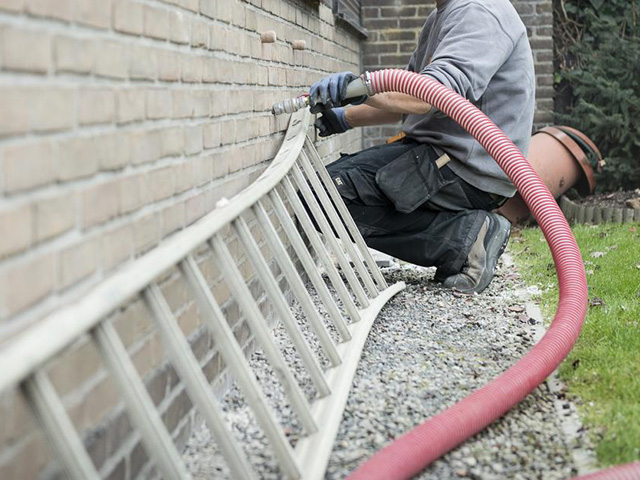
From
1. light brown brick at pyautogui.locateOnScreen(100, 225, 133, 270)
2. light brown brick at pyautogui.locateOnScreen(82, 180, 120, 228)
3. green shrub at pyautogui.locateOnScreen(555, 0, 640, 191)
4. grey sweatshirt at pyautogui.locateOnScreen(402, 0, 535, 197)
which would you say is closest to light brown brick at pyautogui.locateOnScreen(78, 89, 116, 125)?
light brown brick at pyautogui.locateOnScreen(82, 180, 120, 228)

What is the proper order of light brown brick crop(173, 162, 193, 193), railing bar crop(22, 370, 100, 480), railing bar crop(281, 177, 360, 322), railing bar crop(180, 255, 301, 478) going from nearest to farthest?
railing bar crop(22, 370, 100, 480) < railing bar crop(180, 255, 301, 478) < light brown brick crop(173, 162, 193, 193) < railing bar crop(281, 177, 360, 322)

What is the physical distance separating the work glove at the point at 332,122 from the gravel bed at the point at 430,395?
0.85 metres

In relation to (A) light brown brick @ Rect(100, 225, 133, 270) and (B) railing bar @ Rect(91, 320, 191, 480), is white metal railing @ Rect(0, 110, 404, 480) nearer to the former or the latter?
(B) railing bar @ Rect(91, 320, 191, 480)

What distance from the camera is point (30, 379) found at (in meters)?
1.17

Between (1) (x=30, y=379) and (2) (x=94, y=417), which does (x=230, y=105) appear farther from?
(1) (x=30, y=379)

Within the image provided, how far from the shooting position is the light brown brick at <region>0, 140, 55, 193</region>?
136 cm

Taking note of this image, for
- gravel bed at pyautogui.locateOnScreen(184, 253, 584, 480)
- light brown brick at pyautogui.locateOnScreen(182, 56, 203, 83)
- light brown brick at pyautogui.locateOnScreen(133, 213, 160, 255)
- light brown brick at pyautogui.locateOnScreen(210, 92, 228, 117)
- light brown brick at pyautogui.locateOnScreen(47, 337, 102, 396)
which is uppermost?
light brown brick at pyautogui.locateOnScreen(182, 56, 203, 83)

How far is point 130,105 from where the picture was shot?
6.26 ft

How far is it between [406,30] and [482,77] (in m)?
3.58

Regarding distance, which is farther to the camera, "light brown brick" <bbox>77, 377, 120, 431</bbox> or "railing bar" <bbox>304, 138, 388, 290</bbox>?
"railing bar" <bbox>304, 138, 388, 290</bbox>

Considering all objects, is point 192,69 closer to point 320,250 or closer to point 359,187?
point 320,250

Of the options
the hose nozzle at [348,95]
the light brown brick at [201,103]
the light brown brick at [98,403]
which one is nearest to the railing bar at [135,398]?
the light brown brick at [98,403]

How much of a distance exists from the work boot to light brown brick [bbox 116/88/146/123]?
2.35 meters

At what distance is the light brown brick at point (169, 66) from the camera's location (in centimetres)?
213
